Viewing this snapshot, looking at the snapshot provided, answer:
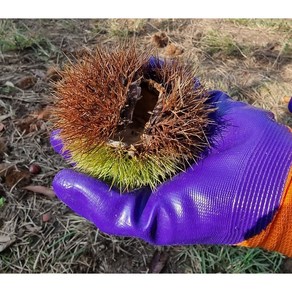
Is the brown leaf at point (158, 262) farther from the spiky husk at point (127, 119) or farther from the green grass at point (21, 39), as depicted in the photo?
the green grass at point (21, 39)

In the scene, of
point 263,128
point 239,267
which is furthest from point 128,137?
point 239,267

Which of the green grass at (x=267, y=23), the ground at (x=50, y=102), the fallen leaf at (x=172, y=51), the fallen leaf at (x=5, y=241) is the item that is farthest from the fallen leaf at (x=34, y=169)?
the green grass at (x=267, y=23)

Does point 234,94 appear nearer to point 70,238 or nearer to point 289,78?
point 289,78

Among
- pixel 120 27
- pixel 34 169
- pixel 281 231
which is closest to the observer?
pixel 281 231

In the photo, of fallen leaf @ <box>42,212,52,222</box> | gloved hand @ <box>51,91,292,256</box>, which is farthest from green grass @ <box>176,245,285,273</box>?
fallen leaf @ <box>42,212,52,222</box>

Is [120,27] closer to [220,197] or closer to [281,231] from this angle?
[220,197]

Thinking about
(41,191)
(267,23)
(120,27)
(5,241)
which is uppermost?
(267,23)

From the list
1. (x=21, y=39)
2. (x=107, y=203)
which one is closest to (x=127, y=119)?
(x=107, y=203)

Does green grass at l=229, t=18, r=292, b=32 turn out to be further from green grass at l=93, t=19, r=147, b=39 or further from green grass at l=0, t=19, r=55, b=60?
green grass at l=0, t=19, r=55, b=60
